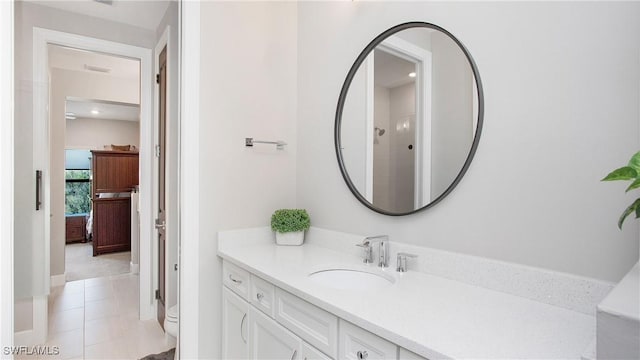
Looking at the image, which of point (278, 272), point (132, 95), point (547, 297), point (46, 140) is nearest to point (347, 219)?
point (278, 272)

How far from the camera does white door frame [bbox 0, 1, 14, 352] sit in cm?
145

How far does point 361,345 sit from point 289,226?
1021 millimetres

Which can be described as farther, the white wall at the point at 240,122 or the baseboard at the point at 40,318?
the white wall at the point at 240,122

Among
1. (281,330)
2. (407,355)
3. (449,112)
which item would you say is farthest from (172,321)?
(449,112)

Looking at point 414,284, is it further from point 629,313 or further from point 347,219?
point 629,313

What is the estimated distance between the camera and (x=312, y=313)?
114cm

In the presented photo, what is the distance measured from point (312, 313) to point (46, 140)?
161cm

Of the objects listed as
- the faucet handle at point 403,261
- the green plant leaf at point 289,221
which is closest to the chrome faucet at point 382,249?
the faucet handle at point 403,261

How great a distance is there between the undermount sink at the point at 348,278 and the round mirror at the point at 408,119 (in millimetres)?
308

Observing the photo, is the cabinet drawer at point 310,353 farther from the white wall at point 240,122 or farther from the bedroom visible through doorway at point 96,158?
the bedroom visible through doorway at point 96,158

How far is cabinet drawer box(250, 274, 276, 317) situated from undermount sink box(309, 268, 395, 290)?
185 mm

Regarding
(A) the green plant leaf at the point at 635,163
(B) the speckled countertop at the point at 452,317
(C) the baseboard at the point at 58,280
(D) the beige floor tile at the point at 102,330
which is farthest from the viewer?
(D) the beige floor tile at the point at 102,330

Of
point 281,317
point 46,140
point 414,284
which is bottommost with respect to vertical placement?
point 281,317

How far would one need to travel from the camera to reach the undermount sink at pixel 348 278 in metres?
1.44
